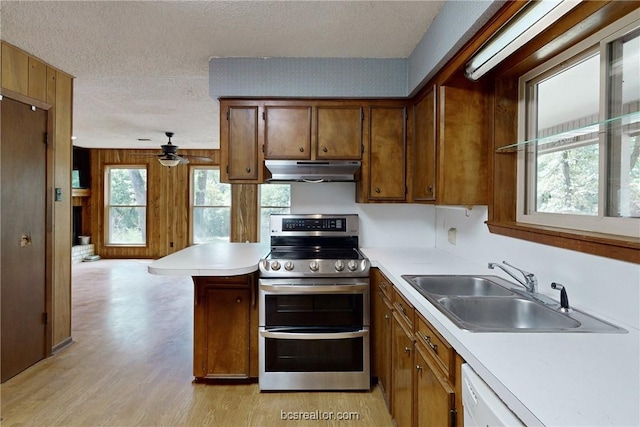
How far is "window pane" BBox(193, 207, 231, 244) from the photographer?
770cm

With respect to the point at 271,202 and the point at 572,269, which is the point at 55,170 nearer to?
the point at 572,269

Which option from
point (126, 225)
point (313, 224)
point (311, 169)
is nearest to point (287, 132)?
point (311, 169)

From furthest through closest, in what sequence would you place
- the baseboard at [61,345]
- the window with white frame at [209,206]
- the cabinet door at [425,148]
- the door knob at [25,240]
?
the window with white frame at [209,206] < the baseboard at [61,345] < the door knob at [25,240] < the cabinet door at [425,148]

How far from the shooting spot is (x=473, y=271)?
2.02 metres

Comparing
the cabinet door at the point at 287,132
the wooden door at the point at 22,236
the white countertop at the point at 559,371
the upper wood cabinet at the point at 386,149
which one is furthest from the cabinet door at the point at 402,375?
the wooden door at the point at 22,236

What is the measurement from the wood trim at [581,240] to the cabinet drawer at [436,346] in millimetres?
653

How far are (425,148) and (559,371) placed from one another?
175cm

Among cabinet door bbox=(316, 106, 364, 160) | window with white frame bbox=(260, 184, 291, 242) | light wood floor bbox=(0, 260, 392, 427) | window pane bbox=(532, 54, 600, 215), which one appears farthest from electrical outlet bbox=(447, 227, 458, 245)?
window with white frame bbox=(260, 184, 291, 242)

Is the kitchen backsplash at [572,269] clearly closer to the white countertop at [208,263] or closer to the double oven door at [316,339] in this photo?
the double oven door at [316,339]

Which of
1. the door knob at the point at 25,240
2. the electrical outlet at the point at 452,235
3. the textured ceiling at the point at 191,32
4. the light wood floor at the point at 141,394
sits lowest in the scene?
the light wood floor at the point at 141,394

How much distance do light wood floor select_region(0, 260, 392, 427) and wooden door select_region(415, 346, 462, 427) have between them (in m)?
0.77

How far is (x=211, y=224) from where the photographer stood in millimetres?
7723

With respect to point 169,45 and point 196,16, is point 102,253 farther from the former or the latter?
point 196,16

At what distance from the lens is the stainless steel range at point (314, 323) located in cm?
237
